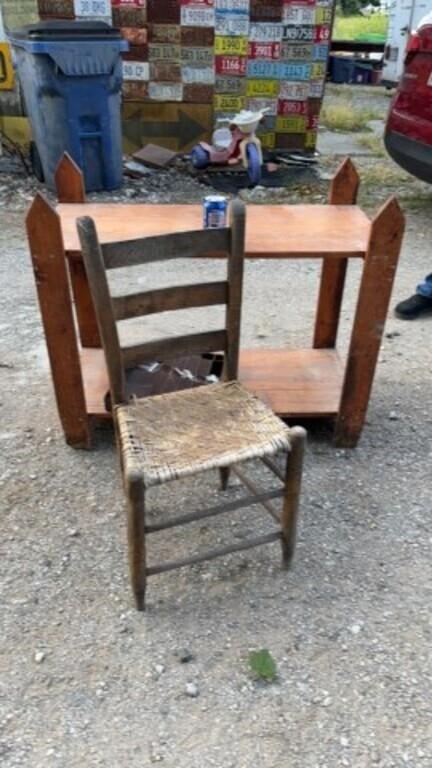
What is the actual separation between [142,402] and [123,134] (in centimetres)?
506

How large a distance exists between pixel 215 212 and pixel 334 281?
792 millimetres

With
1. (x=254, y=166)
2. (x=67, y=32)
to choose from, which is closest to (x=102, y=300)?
(x=67, y=32)

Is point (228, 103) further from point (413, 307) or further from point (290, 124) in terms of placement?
point (413, 307)

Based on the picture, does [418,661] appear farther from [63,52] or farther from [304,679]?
[63,52]

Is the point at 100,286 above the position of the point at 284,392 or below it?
above

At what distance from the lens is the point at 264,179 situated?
20.4 feet

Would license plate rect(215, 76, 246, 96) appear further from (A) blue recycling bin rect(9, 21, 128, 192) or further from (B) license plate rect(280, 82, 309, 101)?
(A) blue recycling bin rect(9, 21, 128, 192)

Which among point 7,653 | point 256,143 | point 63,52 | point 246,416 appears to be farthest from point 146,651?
point 256,143

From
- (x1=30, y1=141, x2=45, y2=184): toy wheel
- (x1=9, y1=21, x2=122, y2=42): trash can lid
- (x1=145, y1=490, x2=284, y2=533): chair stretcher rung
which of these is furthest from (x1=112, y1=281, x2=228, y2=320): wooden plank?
(x1=30, y1=141, x2=45, y2=184): toy wheel

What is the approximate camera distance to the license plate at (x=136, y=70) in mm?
6273

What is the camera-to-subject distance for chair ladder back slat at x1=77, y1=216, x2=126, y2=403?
6.09 feet

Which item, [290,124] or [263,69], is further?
[290,124]

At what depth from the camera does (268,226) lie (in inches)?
102

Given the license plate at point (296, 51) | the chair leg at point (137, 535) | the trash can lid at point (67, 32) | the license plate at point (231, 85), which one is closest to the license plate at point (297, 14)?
the license plate at point (296, 51)
